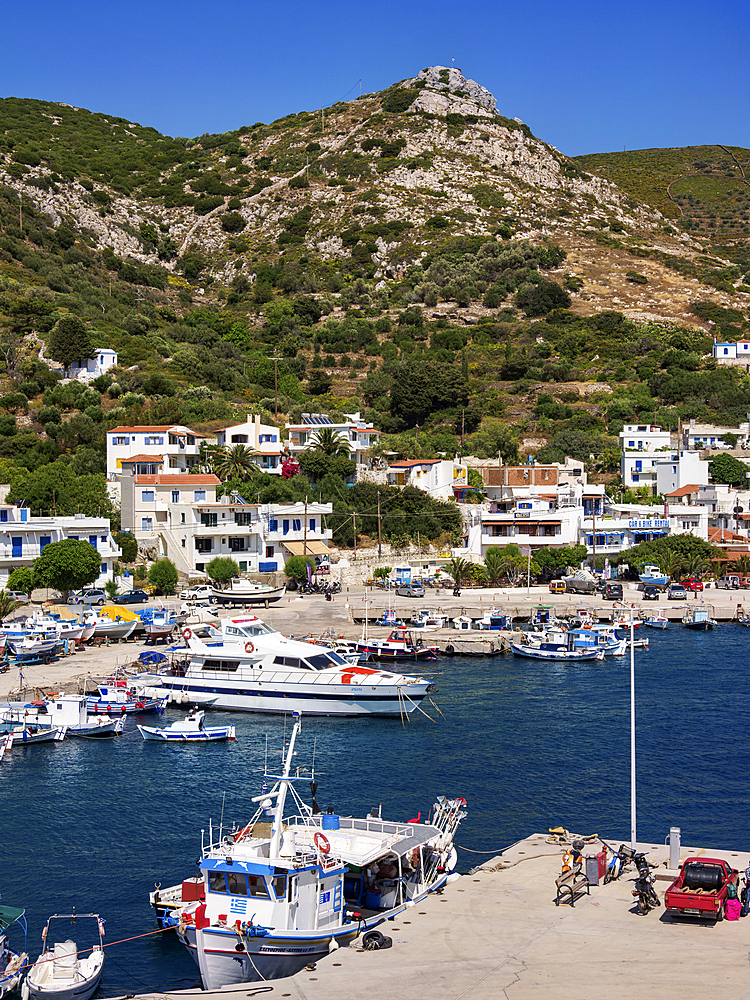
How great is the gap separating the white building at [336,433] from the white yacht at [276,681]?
1613 inches

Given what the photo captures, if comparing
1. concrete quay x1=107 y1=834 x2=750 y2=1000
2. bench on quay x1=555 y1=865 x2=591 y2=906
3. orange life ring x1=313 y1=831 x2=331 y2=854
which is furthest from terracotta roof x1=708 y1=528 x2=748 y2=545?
orange life ring x1=313 y1=831 x2=331 y2=854

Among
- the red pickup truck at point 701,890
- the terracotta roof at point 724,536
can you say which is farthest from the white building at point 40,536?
the terracotta roof at point 724,536

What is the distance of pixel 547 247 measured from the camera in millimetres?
153625

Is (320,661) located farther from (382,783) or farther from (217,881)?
(217,881)

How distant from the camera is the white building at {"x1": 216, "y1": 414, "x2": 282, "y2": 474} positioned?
80375 mm

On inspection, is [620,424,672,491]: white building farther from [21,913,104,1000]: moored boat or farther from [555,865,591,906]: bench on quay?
[21,913,104,1000]: moored boat

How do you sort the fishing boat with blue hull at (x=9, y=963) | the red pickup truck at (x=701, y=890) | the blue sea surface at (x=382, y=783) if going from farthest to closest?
1. the blue sea surface at (x=382, y=783)
2. the fishing boat with blue hull at (x=9, y=963)
3. the red pickup truck at (x=701, y=890)

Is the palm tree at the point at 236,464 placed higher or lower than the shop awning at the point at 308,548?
higher

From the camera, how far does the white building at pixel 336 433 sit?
84.6 m

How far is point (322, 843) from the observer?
20.0 metres

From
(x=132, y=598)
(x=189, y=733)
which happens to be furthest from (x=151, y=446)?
(x=189, y=733)

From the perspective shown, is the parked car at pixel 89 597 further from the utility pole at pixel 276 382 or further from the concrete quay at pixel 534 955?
the utility pole at pixel 276 382

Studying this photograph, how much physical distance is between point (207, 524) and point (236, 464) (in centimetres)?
880

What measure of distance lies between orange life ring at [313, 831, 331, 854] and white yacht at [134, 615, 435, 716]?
65.9 ft
